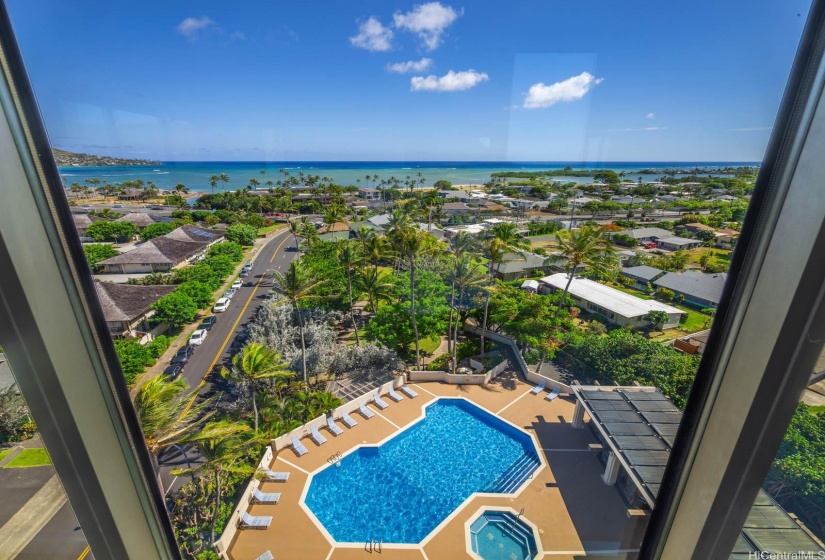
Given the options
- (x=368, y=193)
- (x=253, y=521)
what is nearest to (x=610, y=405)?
(x=253, y=521)

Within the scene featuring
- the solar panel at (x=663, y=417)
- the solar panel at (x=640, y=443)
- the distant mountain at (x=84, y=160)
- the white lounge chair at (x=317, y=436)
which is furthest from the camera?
the white lounge chair at (x=317, y=436)

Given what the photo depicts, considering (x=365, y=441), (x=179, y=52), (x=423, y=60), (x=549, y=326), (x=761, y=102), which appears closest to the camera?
(x=761, y=102)

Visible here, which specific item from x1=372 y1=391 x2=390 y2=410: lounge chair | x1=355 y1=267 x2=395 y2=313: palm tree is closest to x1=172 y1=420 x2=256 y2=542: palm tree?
x1=372 y1=391 x2=390 y2=410: lounge chair

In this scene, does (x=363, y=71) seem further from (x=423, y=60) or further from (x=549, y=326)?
(x=549, y=326)

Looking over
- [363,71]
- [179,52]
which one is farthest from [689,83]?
[179,52]

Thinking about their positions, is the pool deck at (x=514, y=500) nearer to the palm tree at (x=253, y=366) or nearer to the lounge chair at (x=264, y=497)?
the lounge chair at (x=264, y=497)

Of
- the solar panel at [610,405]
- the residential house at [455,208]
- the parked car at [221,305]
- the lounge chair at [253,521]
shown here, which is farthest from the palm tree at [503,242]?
the parked car at [221,305]

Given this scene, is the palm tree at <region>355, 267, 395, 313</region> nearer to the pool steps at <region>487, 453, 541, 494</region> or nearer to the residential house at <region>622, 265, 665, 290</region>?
the pool steps at <region>487, 453, 541, 494</region>
